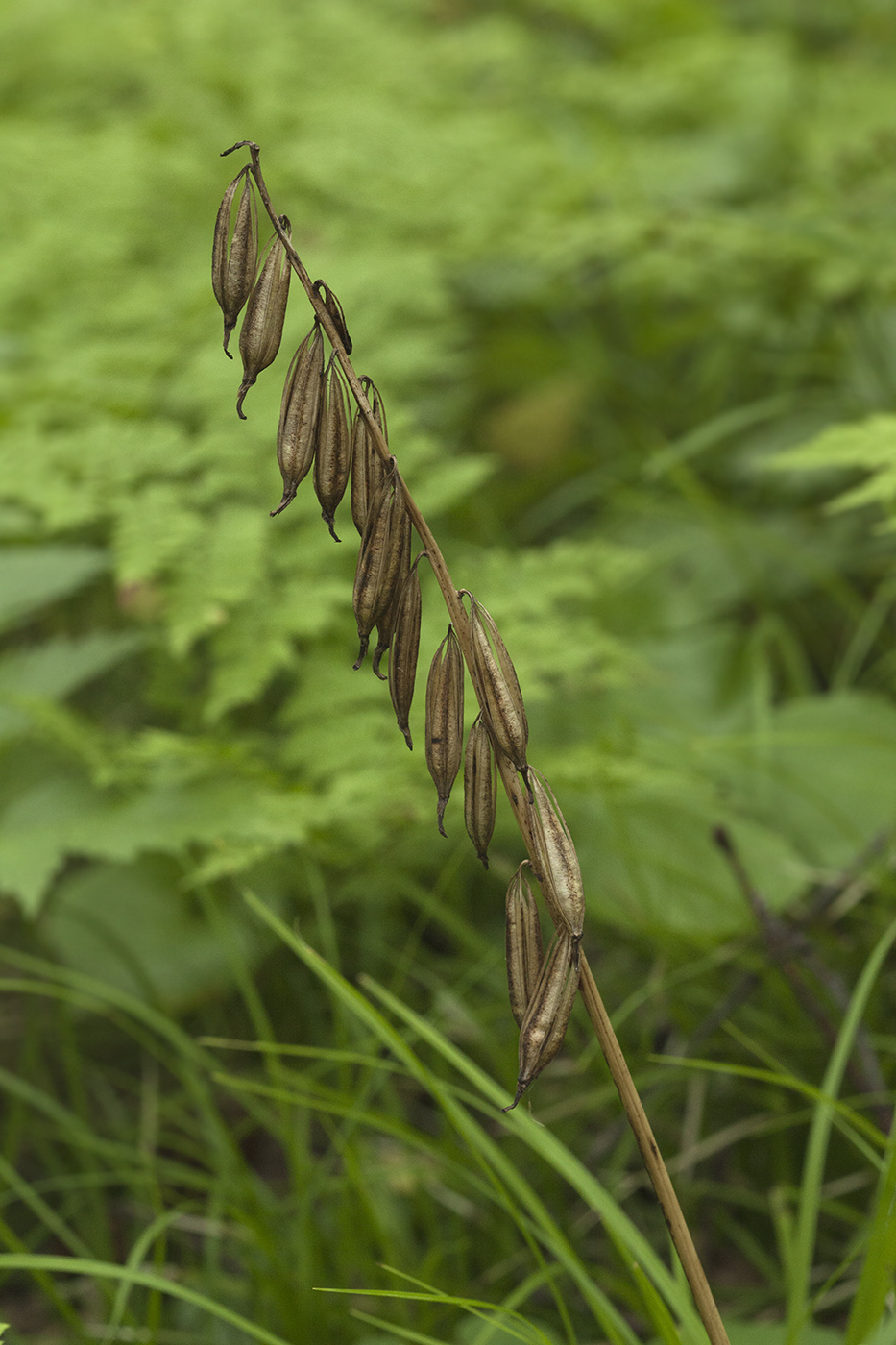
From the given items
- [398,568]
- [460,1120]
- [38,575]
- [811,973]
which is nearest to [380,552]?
[398,568]

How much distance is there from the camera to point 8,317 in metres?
3.07

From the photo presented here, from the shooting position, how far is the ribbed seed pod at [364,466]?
81 centimetres

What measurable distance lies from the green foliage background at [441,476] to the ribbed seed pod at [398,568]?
85cm

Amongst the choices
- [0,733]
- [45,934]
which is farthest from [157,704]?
[45,934]

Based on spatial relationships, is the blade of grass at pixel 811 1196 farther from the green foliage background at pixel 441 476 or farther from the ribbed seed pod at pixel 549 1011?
the green foliage background at pixel 441 476

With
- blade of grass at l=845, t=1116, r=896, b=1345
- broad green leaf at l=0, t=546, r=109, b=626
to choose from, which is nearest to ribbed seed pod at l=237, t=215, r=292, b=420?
blade of grass at l=845, t=1116, r=896, b=1345

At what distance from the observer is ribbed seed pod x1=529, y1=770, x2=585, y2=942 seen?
782mm

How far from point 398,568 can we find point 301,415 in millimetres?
138

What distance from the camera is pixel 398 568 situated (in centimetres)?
82

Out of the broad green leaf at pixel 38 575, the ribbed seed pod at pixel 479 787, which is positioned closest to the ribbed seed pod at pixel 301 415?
the ribbed seed pod at pixel 479 787

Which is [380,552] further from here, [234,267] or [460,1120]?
[460,1120]

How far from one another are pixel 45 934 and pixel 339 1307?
1.14 metres

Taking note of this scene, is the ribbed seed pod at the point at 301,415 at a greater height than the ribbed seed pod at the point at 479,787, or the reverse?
the ribbed seed pod at the point at 301,415

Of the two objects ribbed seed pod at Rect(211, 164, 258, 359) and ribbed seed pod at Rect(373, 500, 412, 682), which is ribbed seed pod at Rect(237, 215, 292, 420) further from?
ribbed seed pod at Rect(373, 500, 412, 682)
